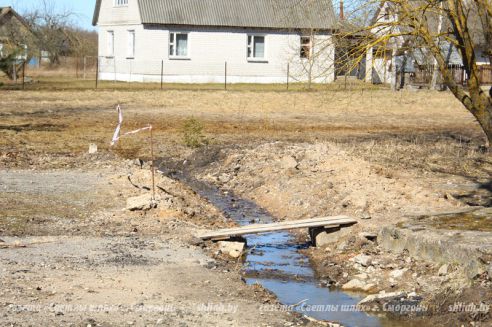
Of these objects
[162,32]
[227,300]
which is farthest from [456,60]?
[227,300]

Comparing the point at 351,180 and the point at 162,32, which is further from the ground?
the point at 162,32

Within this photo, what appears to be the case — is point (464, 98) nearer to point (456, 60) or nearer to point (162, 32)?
point (162, 32)

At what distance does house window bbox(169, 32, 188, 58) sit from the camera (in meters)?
49.6

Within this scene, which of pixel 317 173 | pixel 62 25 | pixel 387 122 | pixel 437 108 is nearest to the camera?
pixel 317 173

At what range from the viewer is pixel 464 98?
15.9 meters

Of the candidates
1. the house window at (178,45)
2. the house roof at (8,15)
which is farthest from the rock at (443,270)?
the house roof at (8,15)

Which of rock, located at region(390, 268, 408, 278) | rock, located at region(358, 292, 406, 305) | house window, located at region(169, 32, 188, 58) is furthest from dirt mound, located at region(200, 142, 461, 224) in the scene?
house window, located at region(169, 32, 188, 58)

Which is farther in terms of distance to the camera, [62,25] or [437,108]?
[62,25]

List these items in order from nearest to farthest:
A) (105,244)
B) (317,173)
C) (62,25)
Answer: (105,244) → (317,173) → (62,25)

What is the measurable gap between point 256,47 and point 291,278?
41.0m

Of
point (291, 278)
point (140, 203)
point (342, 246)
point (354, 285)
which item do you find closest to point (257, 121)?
point (140, 203)

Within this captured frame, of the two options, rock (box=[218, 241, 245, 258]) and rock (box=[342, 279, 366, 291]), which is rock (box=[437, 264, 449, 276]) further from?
rock (box=[218, 241, 245, 258])

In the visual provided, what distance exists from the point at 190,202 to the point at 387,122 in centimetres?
1487

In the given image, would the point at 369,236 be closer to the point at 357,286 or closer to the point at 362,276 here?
the point at 362,276
